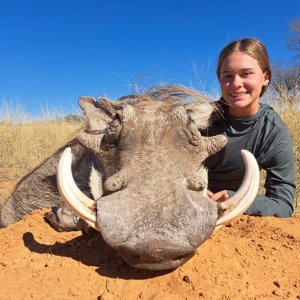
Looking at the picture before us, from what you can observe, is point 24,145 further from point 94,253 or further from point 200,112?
point 94,253

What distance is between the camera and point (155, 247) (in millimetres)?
1734

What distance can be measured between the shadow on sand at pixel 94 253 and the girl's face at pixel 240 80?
164cm

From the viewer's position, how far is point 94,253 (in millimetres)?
2348

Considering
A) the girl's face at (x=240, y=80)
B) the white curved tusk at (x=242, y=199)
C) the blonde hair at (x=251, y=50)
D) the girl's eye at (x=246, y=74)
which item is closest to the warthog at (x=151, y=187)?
the white curved tusk at (x=242, y=199)

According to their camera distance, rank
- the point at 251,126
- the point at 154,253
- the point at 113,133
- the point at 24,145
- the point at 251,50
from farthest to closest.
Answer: the point at 24,145
the point at 251,126
the point at 251,50
the point at 113,133
the point at 154,253

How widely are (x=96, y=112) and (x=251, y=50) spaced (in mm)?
1393

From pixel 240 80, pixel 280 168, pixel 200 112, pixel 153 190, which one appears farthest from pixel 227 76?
pixel 153 190

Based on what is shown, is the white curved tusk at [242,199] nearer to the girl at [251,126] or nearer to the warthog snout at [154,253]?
the warthog snout at [154,253]

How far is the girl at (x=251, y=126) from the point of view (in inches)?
133

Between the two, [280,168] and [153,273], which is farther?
[280,168]

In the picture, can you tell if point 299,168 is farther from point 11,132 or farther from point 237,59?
point 11,132

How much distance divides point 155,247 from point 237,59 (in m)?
2.12

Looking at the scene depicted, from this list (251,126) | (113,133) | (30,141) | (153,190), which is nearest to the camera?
(153,190)

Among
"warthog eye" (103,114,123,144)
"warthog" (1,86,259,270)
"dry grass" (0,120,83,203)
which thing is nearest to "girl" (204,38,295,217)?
"warthog" (1,86,259,270)
